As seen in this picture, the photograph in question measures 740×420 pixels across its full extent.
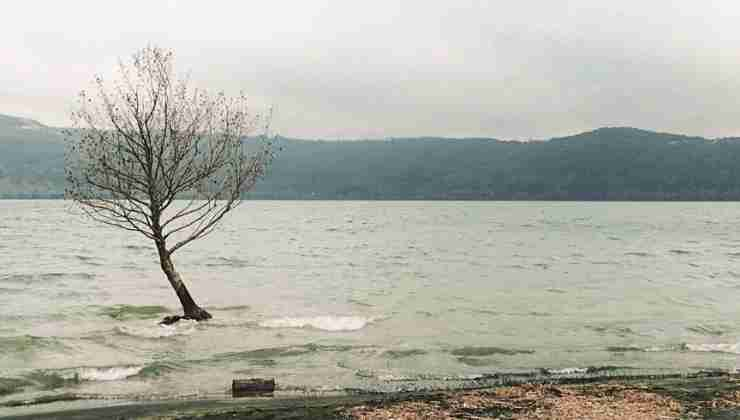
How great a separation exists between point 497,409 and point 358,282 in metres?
32.1

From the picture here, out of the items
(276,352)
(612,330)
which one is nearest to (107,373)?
(276,352)

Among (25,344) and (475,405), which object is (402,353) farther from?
(25,344)

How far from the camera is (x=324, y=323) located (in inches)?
1172

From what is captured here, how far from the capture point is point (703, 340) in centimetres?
2664

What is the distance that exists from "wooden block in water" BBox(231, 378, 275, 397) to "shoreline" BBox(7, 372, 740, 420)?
0.50 meters

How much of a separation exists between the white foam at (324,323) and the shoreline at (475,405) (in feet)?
38.3

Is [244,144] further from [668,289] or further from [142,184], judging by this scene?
[668,289]

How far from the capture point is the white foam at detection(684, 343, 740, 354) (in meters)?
24.2

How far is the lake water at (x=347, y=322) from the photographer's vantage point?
20484mm

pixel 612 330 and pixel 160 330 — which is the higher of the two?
pixel 160 330

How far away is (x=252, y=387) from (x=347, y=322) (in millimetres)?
12764

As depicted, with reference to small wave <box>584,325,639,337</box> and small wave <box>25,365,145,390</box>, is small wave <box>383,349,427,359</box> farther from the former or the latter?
small wave <box>584,325,639,337</box>

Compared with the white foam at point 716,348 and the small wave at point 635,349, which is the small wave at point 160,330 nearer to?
the small wave at point 635,349

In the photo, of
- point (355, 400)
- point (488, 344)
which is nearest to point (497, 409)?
point (355, 400)
